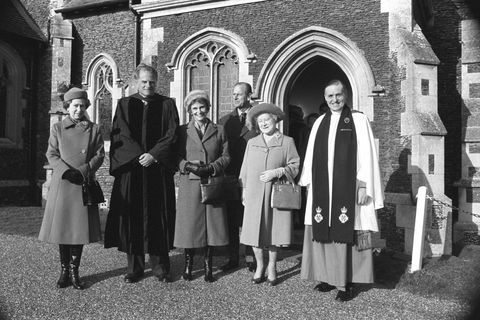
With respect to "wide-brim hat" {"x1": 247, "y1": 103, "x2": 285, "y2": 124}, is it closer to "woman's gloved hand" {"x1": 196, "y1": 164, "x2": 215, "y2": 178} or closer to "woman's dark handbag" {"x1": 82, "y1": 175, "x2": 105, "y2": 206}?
"woman's gloved hand" {"x1": 196, "y1": 164, "x2": 215, "y2": 178}

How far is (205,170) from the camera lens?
475 cm

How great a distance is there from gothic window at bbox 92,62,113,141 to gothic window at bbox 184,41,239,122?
337cm

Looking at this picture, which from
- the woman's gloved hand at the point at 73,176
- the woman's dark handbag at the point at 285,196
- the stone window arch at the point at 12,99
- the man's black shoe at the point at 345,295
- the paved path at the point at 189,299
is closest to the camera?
the paved path at the point at 189,299

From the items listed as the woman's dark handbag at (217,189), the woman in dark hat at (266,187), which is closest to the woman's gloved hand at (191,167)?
the woman's dark handbag at (217,189)

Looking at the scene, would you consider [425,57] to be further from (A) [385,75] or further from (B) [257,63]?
(B) [257,63]

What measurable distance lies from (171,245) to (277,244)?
116 cm

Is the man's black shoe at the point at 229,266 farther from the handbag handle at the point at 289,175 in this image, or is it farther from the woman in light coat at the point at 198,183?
the handbag handle at the point at 289,175

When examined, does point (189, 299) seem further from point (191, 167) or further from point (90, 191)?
point (90, 191)

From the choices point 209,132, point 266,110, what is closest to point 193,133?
point 209,132

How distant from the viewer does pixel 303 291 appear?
4559 mm

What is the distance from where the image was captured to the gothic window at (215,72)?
9.83 meters

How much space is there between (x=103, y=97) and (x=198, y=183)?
871 cm

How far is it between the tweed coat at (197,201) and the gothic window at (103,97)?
8.11 metres

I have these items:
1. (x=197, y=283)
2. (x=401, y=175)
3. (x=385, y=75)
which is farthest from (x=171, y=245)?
(x=385, y=75)
